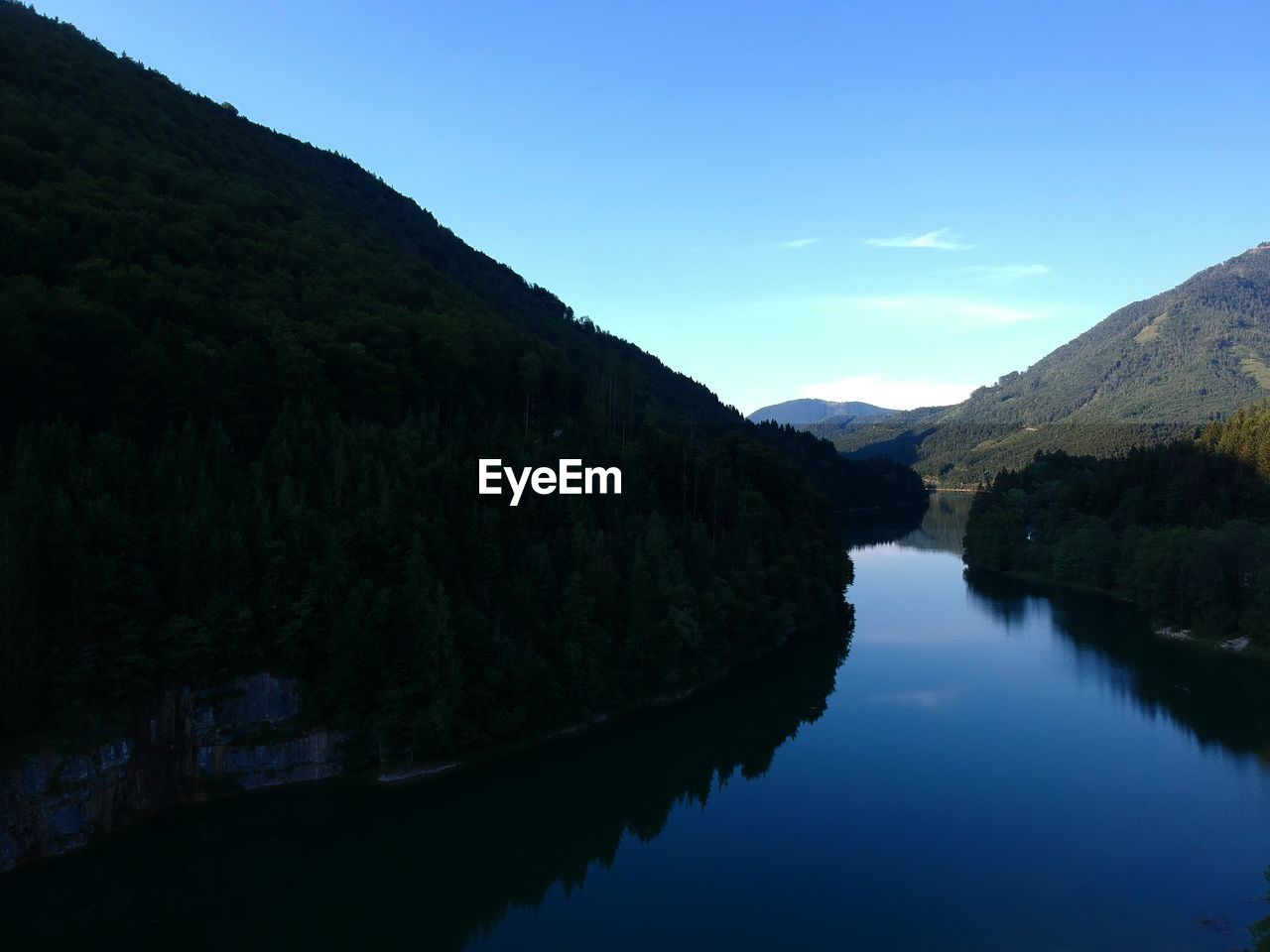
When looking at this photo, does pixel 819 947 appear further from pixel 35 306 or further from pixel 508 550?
pixel 35 306

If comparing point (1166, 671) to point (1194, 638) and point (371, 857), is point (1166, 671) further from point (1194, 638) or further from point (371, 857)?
point (371, 857)

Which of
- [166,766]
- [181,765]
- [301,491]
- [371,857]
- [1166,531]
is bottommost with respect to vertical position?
[371,857]

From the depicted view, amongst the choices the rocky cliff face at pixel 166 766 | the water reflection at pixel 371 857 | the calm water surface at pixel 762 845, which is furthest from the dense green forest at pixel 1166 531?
the rocky cliff face at pixel 166 766

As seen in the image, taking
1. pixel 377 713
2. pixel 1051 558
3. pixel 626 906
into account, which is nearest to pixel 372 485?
pixel 377 713

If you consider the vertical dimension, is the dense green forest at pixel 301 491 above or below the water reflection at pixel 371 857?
above

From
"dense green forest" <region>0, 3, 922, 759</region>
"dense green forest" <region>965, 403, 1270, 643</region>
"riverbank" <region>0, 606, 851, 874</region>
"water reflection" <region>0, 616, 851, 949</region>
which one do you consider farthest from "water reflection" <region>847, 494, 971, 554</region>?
"riverbank" <region>0, 606, 851, 874</region>

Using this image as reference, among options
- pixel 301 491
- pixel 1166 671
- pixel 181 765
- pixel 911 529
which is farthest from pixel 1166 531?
pixel 911 529

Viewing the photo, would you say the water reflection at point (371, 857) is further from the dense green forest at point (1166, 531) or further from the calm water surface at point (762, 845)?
the dense green forest at point (1166, 531)
